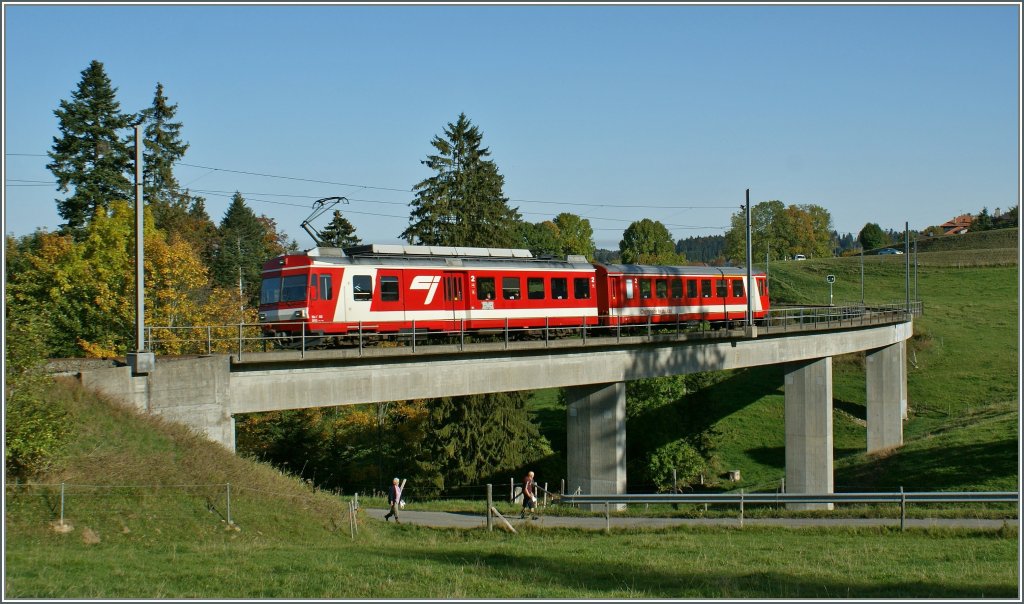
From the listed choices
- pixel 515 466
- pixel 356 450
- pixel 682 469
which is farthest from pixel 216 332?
pixel 682 469

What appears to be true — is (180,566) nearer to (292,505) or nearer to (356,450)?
(292,505)

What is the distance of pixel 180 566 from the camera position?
1500 cm

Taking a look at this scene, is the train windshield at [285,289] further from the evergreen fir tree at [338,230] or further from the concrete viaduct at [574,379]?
the evergreen fir tree at [338,230]

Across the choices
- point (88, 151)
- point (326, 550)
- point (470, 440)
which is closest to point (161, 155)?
point (88, 151)

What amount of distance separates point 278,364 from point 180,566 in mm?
10188

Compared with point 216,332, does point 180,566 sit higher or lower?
lower

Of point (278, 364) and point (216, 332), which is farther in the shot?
point (216, 332)

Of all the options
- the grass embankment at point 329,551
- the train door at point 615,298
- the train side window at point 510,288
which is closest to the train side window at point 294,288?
the grass embankment at point 329,551

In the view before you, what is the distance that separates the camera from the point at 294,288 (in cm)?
2750

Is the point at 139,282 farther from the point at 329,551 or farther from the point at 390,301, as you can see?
the point at 390,301

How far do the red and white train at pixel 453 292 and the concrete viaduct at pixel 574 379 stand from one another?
136 centimetres

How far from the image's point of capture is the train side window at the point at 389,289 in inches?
1154

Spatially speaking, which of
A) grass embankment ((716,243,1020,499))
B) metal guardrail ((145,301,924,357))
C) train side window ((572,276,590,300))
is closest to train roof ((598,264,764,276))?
train side window ((572,276,590,300))

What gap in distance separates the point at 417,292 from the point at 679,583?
17029mm
